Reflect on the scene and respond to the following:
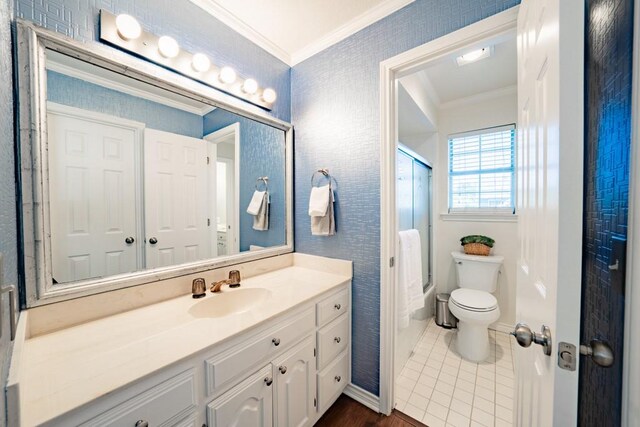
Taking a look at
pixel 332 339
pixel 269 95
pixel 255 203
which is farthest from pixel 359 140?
pixel 332 339

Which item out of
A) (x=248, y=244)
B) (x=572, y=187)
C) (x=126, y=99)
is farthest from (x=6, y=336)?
(x=572, y=187)

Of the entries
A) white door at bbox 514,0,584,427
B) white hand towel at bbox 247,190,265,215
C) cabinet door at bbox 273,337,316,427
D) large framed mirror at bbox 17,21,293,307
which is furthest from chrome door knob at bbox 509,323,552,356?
white hand towel at bbox 247,190,265,215

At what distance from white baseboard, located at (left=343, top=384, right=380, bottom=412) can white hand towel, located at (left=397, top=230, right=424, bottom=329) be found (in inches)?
18.2

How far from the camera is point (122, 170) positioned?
1.09m

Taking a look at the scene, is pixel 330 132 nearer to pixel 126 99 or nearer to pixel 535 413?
pixel 126 99

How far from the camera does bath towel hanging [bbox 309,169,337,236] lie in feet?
5.19

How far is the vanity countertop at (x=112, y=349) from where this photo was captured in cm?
58

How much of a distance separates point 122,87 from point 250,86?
66 cm

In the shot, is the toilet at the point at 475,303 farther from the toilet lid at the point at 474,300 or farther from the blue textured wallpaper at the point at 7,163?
the blue textured wallpaper at the point at 7,163

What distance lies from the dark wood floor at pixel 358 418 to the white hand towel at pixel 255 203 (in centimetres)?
133

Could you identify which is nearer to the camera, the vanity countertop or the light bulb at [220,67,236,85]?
the vanity countertop

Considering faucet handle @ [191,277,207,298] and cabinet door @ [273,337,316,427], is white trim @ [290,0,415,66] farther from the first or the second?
cabinet door @ [273,337,316,427]

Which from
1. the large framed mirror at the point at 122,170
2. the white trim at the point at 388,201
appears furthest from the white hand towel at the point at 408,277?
the large framed mirror at the point at 122,170

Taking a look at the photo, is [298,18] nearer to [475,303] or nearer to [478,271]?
[475,303]
